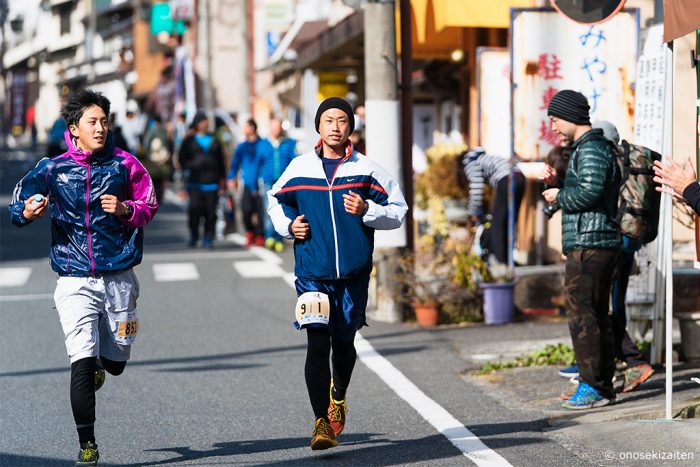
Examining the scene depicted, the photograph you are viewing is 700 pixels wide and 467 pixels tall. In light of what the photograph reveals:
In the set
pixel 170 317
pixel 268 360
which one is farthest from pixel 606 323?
pixel 170 317

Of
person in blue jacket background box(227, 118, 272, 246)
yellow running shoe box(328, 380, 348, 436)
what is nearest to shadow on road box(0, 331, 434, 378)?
yellow running shoe box(328, 380, 348, 436)

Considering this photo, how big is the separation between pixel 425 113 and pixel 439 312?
14.3 m

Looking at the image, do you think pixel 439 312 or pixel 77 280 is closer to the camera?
pixel 77 280

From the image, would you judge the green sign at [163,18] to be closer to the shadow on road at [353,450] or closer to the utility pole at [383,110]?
the utility pole at [383,110]

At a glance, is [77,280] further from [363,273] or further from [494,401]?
[494,401]

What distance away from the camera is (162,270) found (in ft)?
59.6

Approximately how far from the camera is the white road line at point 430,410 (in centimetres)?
707

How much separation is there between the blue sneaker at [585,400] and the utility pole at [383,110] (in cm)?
458

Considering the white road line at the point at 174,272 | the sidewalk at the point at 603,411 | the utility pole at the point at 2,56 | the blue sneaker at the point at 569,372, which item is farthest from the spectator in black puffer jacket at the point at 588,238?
the utility pole at the point at 2,56

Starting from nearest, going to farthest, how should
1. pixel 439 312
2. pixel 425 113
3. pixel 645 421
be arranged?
1. pixel 645 421
2. pixel 439 312
3. pixel 425 113

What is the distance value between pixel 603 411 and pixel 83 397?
10.1 ft

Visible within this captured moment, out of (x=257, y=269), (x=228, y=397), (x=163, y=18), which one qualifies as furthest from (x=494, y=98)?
(x=163, y=18)

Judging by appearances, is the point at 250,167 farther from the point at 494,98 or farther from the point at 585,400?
the point at 585,400

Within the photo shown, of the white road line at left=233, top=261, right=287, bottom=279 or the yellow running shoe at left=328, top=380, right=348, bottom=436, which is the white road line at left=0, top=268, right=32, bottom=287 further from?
the yellow running shoe at left=328, top=380, right=348, bottom=436
